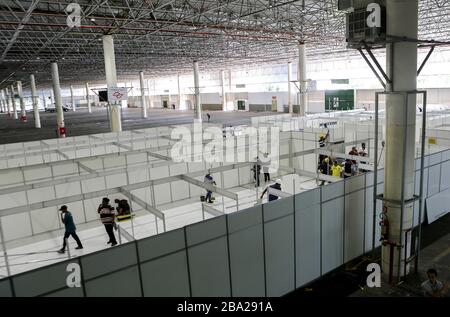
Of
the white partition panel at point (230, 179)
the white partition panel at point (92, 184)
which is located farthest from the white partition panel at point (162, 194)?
the white partition panel at point (230, 179)

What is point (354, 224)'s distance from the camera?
36.9ft

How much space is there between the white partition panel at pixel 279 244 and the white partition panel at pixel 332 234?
4.08 ft

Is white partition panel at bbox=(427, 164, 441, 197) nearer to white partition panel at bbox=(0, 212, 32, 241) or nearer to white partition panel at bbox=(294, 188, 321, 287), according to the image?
white partition panel at bbox=(294, 188, 321, 287)

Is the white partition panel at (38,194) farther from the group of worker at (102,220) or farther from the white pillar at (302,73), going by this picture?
the white pillar at (302,73)

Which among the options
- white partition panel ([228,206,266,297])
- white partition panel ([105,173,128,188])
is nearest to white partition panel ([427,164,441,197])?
white partition panel ([228,206,266,297])

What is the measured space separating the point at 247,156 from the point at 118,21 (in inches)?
485

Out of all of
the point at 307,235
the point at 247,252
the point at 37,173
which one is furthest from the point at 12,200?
the point at 307,235

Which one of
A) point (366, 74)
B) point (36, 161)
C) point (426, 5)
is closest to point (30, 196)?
point (36, 161)

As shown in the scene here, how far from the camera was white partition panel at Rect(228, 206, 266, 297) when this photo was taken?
8.62m

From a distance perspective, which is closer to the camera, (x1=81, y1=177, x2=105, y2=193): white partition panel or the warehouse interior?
the warehouse interior

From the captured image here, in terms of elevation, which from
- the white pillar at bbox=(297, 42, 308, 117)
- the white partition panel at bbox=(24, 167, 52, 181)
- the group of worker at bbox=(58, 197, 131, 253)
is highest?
the white pillar at bbox=(297, 42, 308, 117)

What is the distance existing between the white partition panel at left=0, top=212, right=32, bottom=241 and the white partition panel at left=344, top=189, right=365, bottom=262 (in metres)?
11.8

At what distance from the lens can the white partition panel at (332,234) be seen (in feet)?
34.1
